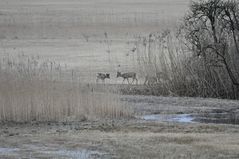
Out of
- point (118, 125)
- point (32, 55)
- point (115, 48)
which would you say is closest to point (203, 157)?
point (118, 125)

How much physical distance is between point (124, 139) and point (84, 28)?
39693 millimetres

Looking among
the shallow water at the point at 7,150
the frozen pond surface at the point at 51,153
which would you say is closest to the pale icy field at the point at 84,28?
the shallow water at the point at 7,150

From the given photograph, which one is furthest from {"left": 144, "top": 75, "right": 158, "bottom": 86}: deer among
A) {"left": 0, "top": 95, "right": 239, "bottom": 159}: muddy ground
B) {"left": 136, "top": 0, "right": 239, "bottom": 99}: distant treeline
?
{"left": 0, "top": 95, "right": 239, "bottom": 159}: muddy ground

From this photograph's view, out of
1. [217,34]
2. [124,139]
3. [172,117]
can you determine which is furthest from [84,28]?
[124,139]

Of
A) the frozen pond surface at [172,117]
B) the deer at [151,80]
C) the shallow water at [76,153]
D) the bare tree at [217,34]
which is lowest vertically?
the shallow water at [76,153]

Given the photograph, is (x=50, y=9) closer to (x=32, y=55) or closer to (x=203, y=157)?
Result: (x=32, y=55)

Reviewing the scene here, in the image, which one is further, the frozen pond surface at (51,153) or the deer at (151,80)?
the deer at (151,80)

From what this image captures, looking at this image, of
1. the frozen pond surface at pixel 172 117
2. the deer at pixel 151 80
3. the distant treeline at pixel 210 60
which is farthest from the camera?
the deer at pixel 151 80

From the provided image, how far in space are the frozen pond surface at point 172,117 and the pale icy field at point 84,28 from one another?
11052mm

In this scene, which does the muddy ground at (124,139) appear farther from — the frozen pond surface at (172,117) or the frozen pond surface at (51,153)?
the frozen pond surface at (172,117)

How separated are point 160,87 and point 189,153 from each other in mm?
12430

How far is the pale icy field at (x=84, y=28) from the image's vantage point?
38062 mm

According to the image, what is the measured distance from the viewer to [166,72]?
2556cm

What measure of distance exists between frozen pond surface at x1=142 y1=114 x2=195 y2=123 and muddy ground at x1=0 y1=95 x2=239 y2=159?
23cm
